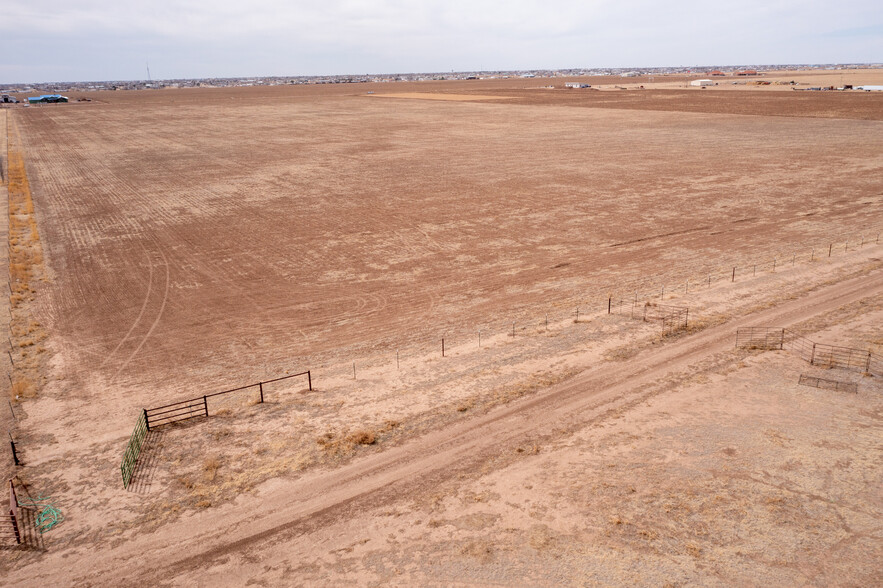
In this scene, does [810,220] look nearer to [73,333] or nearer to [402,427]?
[402,427]

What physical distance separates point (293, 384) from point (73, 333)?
10062 millimetres

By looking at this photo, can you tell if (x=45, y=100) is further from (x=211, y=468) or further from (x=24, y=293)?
(x=211, y=468)

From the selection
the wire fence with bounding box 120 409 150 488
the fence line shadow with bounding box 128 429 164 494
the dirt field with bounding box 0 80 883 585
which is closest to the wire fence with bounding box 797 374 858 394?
the dirt field with bounding box 0 80 883 585

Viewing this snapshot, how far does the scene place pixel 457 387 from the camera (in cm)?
1728

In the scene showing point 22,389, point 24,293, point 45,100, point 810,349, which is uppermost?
point 45,100

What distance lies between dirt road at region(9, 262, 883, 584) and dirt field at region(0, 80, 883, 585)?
6 cm

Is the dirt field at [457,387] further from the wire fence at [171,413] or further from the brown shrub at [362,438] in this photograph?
the wire fence at [171,413]

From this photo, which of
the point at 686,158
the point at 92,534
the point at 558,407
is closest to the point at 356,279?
the point at 558,407

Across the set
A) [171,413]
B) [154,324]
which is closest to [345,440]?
[171,413]

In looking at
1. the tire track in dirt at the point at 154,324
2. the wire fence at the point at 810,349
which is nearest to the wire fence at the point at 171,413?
the tire track in dirt at the point at 154,324

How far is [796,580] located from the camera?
34.5 ft

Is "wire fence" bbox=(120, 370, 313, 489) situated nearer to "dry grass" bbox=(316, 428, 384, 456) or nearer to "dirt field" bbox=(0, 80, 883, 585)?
"dirt field" bbox=(0, 80, 883, 585)

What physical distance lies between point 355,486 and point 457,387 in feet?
16.6

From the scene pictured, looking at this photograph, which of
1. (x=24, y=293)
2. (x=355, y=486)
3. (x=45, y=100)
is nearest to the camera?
(x=355, y=486)
